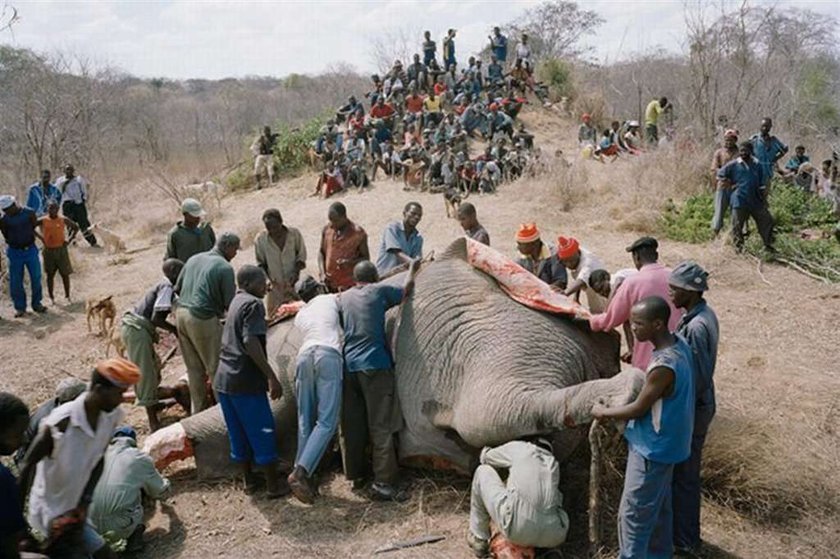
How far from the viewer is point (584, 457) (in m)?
5.26

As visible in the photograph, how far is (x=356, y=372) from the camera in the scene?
533cm

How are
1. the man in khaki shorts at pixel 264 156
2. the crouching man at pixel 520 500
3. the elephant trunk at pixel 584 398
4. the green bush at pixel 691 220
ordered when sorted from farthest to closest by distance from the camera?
the man in khaki shorts at pixel 264 156 → the green bush at pixel 691 220 → the crouching man at pixel 520 500 → the elephant trunk at pixel 584 398

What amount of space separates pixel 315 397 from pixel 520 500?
1663 mm

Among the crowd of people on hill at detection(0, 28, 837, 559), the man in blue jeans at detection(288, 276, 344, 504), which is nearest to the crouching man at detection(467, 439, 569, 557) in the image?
the crowd of people on hill at detection(0, 28, 837, 559)

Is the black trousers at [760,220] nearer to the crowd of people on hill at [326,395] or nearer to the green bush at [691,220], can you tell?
the green bush at [691,220]

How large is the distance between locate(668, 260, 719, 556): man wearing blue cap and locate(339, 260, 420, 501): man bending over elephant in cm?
182

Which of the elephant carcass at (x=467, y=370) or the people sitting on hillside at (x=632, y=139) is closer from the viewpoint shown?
the elephant carcass at (x=467, y=370)

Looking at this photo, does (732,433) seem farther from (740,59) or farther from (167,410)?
(740,59)

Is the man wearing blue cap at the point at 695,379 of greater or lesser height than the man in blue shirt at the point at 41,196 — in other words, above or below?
below

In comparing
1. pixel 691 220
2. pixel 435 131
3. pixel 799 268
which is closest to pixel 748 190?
pixel 799 268

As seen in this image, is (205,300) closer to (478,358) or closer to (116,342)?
(478,358)

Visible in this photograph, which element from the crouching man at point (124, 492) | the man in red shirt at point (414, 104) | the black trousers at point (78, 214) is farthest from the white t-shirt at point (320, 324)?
the man in red shirt at point (414, 104)

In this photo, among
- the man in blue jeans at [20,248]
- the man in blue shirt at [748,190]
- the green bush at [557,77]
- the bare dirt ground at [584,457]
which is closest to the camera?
the bare dirt ground at [584,457]

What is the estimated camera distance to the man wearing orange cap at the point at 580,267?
607cm
